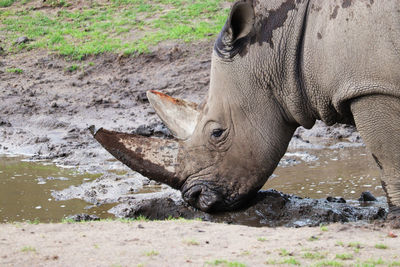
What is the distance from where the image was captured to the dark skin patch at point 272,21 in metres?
5.43

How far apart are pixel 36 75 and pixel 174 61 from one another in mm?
2522

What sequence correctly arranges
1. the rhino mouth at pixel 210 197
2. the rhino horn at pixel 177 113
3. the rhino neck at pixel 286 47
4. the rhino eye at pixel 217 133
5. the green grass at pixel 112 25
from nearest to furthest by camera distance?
the rhino neck at pixel 286 47 < the rhino eye at pixel 217 133 < the rhino mouth at pixel 210 197 < the rhino horn at pixel 177 113 < the green grass at pixel 112 25

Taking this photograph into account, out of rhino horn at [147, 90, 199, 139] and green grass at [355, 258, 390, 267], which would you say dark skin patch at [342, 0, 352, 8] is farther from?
green grass at [355, 258, 390, 267]

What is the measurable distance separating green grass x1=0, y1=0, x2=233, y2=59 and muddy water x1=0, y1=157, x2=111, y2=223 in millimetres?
4295

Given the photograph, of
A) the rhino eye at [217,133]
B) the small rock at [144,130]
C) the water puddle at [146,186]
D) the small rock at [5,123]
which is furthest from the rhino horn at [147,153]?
the small rock at [5,123]

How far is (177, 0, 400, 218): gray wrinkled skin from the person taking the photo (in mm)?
4895

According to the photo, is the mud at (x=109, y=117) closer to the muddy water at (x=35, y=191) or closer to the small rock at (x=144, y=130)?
the small rock at (x=144, y=130)

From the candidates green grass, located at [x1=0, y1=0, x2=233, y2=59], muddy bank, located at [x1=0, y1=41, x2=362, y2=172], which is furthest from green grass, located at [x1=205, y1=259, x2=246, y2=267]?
green grass, located at [x1=0, y1=0, x2=233, y2=59]

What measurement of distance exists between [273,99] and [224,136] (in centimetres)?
53

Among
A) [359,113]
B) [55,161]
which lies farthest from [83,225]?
[55,161]

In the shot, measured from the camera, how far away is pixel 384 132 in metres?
5.02

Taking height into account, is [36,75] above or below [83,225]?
above

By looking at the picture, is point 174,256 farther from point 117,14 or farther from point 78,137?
point 117,14

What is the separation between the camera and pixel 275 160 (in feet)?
19.3
